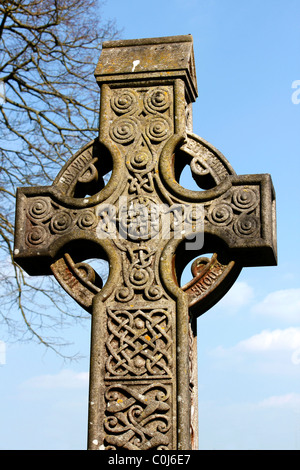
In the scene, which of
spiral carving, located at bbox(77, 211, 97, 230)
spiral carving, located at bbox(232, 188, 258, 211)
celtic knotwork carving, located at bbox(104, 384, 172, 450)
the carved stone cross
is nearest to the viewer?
celtic knotwork carving, located at bbox(104, 384, 172, 450)

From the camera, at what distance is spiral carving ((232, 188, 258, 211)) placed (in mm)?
4949

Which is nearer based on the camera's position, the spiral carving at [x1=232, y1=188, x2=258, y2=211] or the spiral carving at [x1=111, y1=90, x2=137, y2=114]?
the spiral carving at [x1=232, y1=188, x2=258, y2=211]

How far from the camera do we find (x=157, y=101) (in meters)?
5.27

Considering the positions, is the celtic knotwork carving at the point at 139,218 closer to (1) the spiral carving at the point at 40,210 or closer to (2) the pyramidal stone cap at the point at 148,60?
(1) the spiral carving at the point at 40,210

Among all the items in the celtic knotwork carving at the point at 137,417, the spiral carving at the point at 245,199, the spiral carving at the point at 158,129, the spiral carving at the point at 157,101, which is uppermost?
the spiral carving at the point at 157,101

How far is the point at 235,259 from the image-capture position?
16.1ft

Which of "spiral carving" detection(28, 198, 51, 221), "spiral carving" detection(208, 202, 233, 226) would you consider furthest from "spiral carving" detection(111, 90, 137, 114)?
"spiral carving" detection(208, 202, 233, 226)

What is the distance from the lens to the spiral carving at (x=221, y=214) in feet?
16.3

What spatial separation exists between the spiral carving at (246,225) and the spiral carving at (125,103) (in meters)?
1.04

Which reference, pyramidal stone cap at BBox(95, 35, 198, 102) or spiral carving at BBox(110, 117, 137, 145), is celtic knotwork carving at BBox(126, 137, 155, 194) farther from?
pyramidal stone cap at BBox(95, 35, 198, 102)

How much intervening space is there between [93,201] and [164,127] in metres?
0.65

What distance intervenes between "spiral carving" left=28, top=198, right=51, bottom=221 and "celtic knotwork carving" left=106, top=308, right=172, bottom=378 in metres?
0.82

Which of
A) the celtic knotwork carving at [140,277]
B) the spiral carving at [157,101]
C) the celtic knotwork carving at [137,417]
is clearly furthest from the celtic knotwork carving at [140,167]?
the celtic knotwork carving at [137,417]
